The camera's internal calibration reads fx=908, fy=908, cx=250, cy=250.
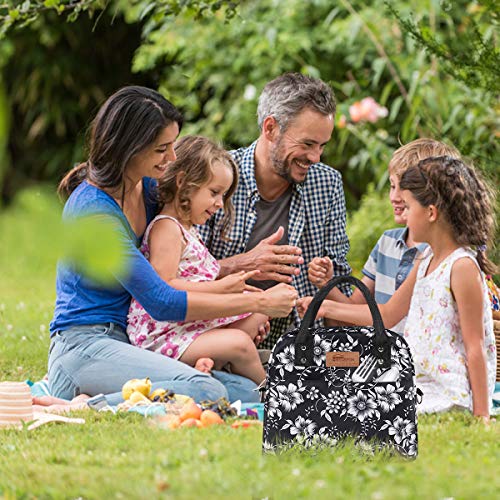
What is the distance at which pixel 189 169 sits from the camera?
144 inches

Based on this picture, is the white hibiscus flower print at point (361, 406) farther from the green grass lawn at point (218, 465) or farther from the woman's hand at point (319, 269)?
the woman's hand at point (319, 269)

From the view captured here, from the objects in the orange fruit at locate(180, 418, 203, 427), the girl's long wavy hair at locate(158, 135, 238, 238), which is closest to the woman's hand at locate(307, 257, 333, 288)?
the girl's long wavy hair at locate(158, 135, 238, 238)

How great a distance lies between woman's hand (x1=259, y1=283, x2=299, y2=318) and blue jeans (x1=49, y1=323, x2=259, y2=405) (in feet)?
1.00

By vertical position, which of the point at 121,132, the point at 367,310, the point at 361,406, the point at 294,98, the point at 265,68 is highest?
the point at 121,132

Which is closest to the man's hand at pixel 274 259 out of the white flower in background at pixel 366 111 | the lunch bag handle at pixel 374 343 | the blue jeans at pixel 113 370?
the blue jeans at pixel 113 370

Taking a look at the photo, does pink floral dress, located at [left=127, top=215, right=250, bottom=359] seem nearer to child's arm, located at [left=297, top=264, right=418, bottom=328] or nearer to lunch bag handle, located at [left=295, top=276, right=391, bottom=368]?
child's arm, located at [left=297, top=264, right=418, bottom=328]

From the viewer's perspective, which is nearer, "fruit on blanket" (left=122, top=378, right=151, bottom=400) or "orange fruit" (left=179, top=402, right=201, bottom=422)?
"orange fruit" (left=179, top=402, right=201, bottom=422)

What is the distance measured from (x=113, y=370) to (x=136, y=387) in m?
0.19

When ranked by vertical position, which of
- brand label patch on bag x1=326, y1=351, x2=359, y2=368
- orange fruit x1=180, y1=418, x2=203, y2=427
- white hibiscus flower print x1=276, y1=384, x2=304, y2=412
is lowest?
orange fruit x1=180, y1=418, x2=203, y2=427

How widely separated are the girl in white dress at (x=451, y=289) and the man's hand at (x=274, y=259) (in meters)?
0.60

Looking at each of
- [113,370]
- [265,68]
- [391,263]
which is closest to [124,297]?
[113,370]

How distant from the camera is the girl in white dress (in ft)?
10.2

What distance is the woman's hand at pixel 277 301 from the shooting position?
352 cm

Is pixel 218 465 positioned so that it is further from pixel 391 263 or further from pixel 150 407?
pixel 391 263
